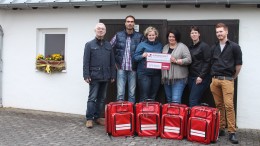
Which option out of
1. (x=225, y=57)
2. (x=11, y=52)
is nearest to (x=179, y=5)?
(x=225, y=57)

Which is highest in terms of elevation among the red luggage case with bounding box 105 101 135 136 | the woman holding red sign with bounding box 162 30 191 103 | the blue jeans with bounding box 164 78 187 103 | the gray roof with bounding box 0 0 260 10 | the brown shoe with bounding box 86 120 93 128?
the gray roof with bounding box 0 0 260 10

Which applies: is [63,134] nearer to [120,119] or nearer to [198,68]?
[120,119]

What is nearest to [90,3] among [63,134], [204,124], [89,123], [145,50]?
[145,50]

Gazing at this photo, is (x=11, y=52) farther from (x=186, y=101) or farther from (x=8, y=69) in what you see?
(x=186, y=101)

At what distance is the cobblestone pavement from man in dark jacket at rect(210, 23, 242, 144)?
0.50 meters

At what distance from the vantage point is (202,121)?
7.11 m

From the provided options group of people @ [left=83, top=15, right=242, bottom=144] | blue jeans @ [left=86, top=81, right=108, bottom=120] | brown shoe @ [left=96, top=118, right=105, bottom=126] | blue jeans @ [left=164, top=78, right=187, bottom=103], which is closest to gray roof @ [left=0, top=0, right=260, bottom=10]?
group of people @ [left=83, top=15, right=242, bottom=144]

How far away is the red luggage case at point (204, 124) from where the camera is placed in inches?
278

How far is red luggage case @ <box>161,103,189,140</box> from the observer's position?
733 cm

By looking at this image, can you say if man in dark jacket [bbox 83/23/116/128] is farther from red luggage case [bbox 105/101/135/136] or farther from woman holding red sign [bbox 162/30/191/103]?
woman holding red sign [bbox 162/30/191/103]

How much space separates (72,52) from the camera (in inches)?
378

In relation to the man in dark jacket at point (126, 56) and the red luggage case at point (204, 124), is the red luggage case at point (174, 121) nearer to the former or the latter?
the red luggage case at point (204, 124)

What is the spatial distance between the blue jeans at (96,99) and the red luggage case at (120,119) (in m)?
0.71

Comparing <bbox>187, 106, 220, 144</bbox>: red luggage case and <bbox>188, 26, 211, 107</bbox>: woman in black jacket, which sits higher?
Result: <bbox>188, 26, 211, 107</bbox>: woman in black jacket
